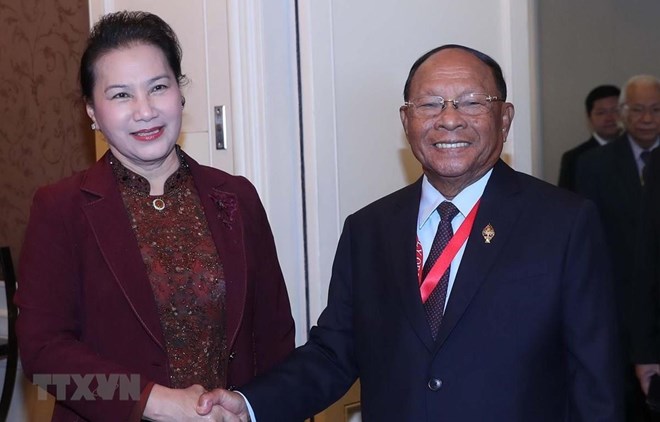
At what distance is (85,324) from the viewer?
208 cm

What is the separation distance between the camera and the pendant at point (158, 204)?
7.13 feet

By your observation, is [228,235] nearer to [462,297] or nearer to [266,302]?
[266,302]

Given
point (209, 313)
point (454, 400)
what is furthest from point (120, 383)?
point (454, 400)

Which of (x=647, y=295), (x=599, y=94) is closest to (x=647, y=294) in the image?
(x=647, y=295)

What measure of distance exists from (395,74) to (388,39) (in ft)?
0.41

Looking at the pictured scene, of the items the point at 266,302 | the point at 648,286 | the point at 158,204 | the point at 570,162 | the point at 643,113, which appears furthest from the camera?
the point at 570,162

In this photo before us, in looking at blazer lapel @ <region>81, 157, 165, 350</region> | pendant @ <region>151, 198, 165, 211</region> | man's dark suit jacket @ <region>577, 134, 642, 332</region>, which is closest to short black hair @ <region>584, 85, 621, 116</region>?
man's dark suit jacket @ <region>577, 134, 642, 332</region>

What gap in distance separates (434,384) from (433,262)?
0.27 metres

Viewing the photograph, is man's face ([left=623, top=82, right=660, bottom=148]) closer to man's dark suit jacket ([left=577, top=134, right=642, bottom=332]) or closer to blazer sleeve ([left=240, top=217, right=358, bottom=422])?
man's dark suit jacket ([left=577, top=134, right=642, bottom=332])

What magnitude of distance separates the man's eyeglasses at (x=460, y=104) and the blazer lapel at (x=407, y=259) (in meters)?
0.20

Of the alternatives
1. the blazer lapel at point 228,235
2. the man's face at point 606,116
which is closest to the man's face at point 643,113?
the man's face at point 606,116

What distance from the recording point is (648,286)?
10.9ft

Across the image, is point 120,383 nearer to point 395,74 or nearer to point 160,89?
point 160,89

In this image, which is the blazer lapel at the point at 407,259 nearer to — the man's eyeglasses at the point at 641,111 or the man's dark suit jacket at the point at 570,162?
the man's eyeglasses at the point at 641,111
